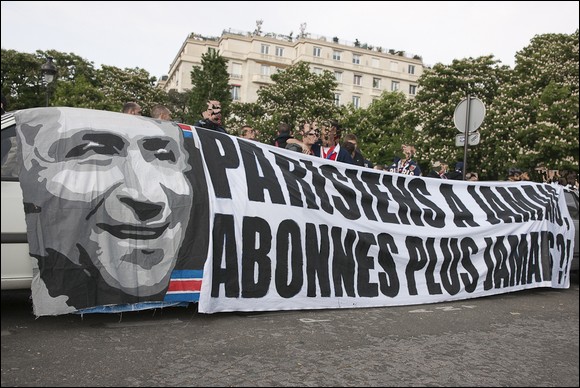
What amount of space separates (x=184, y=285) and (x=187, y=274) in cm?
9

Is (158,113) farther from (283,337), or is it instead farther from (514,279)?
(514,279)

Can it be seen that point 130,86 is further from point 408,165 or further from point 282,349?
point 282,349

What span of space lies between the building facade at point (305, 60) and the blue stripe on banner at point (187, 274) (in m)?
56.6

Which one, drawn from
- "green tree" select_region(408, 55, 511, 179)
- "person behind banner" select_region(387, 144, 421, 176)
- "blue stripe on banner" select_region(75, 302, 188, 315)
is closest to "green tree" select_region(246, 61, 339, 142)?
"green tree" select_region(408, 55, 511, 179)

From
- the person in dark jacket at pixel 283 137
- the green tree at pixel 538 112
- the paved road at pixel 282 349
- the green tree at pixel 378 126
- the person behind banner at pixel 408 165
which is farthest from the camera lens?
the green tree at pixel 378 126

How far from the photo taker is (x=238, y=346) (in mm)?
3439

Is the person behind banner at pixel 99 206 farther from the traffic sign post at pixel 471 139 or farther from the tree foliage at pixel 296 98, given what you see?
the tree foliage at pixel 296 98

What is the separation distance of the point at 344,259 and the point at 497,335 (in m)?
1.59

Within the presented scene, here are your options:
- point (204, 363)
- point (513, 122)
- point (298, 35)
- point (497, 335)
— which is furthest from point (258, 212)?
point (298, 35)

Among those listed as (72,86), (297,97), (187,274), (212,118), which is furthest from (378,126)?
(187,274)

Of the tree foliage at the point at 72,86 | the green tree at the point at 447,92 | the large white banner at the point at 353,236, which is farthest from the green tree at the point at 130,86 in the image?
the large white banner at the point at 353,236

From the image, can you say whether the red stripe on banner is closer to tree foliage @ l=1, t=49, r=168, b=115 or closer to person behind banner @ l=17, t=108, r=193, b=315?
person behind banner @ l=17, t=108, r=193, b=315

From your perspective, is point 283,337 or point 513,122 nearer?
point 283,337

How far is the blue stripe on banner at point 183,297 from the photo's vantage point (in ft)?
13.1
